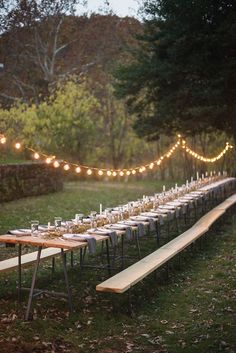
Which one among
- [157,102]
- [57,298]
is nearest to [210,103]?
[157,102]

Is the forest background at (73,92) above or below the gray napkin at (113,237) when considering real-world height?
above

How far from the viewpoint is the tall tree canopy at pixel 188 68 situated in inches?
578

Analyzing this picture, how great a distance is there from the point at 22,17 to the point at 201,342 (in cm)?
2283

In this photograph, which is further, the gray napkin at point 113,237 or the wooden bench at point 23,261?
the gray napkin at point 113,237

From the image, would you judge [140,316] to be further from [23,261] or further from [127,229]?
[23,261]

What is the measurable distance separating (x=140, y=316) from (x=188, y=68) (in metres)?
10.4

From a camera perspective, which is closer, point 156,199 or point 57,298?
point 57,298

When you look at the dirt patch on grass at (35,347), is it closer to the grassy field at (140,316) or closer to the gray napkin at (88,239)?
the grassy field at (140,316)

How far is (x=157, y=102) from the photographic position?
17094 millimetres

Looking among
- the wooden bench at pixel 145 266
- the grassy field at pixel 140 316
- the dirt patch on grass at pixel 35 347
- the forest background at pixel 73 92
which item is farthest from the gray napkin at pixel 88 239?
the forest background at pixel 73 92

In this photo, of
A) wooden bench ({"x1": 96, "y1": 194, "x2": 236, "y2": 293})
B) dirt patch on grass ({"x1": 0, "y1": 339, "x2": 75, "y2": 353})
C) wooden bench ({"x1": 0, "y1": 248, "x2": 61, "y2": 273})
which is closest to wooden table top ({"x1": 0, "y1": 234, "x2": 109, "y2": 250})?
wooden bench ({"x1": 0, "y1": 248, "x2": 61, "y2": 273})

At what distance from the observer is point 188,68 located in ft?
50.5

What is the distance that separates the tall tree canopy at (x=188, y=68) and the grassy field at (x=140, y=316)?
680 cm

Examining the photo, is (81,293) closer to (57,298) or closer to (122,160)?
(57,298)
